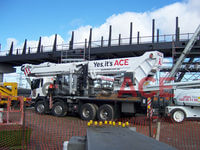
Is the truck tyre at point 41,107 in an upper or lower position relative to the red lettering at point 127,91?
lower

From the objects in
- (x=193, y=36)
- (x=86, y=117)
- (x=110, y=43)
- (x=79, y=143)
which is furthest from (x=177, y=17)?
(x=79, y=143)

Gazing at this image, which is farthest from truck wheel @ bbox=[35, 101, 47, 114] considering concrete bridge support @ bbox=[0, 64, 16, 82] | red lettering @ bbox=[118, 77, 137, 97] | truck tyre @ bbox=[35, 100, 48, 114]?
concrete bridge support @ bbox=[0, 64, 16, 82]

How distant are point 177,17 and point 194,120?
13.6 m

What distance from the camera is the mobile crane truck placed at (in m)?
12.5

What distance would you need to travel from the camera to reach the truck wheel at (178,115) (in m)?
13.4

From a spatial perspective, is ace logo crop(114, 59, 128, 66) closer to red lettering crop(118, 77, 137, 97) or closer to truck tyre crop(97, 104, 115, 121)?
red lettering crop(118, 77, 137, 97)

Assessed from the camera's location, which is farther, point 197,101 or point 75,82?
point 75,82

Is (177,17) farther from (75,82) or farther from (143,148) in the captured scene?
(143,148)

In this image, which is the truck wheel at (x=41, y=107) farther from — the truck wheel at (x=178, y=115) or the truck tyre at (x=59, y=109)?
the truck wheel at (x=178, y=115)

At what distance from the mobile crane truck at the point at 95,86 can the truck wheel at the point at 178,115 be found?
262 cm

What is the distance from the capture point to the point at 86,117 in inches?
525

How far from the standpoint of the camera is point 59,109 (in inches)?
580

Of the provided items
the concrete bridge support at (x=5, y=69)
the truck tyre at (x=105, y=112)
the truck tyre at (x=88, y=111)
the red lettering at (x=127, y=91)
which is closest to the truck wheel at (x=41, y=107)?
the truck tyre at (x=88, y=111)

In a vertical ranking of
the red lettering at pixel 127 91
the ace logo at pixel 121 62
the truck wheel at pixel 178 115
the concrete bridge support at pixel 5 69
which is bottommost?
the truck wheel at pixel 178 115
